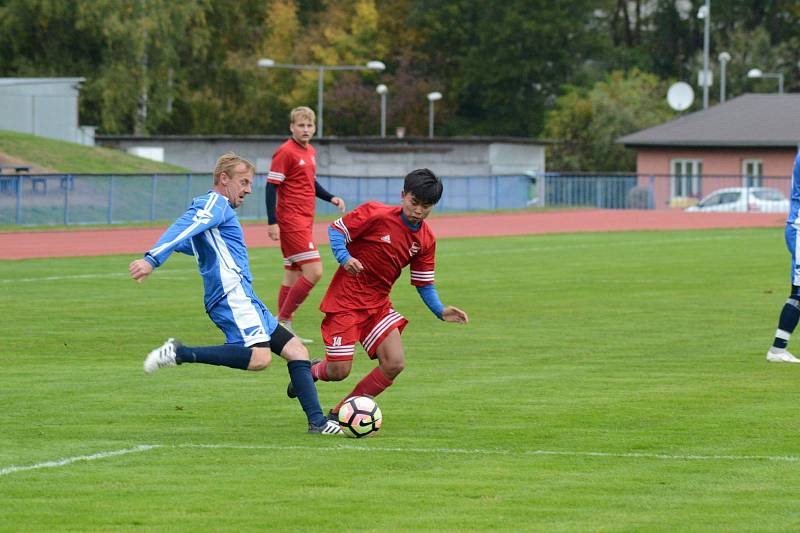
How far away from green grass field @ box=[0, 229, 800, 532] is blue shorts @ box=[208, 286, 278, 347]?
0.60 m

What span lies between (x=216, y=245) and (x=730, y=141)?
199 ft

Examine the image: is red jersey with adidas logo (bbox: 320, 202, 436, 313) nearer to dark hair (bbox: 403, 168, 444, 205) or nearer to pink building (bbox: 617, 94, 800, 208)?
dark hair (bbox: 403, 168, 444, 205)

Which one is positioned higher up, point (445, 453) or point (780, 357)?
point (780, 357)

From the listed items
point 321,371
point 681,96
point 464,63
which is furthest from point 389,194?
point 464,63

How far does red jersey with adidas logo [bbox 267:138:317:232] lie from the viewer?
15.7m

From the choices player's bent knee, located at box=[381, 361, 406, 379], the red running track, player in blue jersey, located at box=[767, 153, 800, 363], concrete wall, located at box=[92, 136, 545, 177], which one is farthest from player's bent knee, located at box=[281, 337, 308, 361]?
concrete wall, located at box=[92, 136, 545, 177]

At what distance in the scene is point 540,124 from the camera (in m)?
99.2

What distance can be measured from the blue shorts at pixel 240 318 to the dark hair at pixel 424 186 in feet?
3.82

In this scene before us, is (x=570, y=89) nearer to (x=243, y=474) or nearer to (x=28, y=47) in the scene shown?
(x=28, y=47)

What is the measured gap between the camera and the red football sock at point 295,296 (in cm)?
1555

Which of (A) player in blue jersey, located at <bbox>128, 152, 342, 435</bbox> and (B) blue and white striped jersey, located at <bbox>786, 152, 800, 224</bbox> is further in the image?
(B) blue and white striped jersey, located at <bbox>786, 152, 800, 224</bbox>

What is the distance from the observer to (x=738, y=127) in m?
69.6

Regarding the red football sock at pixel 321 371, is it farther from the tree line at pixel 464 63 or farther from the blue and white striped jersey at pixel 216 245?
the tree line at pixel 464 63

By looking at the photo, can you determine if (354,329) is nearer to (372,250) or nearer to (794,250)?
(372,250)
